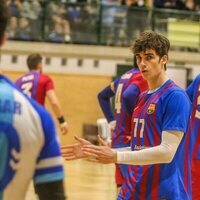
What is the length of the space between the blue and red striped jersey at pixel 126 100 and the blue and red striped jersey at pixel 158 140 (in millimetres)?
2227

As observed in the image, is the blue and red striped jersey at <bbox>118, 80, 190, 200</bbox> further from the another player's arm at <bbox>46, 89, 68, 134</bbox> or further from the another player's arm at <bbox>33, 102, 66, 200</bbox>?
the another player's arm at <bbox>46, 89, 68, 134</bbox>

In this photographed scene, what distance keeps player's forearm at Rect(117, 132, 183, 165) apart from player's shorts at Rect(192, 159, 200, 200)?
4.71 ft

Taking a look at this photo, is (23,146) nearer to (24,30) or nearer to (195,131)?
(195,131)

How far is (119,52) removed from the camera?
57.8 feet

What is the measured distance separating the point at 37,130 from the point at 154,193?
1.87 metres

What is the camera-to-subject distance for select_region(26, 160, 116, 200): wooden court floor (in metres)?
9.76

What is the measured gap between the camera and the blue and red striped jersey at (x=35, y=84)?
30.1ft

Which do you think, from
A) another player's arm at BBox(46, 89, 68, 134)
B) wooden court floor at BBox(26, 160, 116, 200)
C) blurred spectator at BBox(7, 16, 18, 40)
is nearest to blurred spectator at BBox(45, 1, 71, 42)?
blurred spectator at BBox(7, 16, 18, 40)

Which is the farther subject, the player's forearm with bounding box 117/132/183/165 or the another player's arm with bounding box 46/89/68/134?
the another player's arm with bounding box 46/89/68/134

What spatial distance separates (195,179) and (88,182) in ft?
21.3

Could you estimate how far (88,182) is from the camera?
1159 centimetres

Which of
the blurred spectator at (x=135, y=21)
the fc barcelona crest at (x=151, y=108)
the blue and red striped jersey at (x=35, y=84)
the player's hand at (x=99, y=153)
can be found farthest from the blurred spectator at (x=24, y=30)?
the player's hand at (x=99, y=153)

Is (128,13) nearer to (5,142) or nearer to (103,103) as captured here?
(103,103)

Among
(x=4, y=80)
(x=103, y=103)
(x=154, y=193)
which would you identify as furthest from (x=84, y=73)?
(x=4, y=80)
